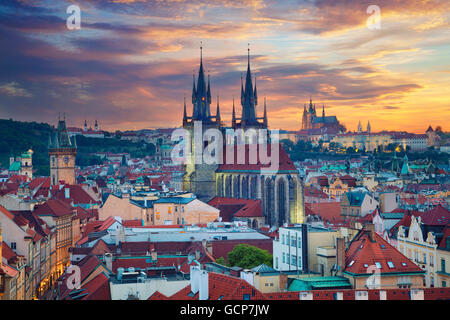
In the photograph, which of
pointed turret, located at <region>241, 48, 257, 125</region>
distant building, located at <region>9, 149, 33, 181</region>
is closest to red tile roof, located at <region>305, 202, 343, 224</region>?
pointed turret, located at <region>241, 48, 257, 125</region>

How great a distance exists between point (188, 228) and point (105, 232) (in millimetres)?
6622

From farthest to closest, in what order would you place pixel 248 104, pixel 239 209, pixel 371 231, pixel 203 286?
pixel 248 104, pixel 239 209, pixel 371 231, pixel 203 286

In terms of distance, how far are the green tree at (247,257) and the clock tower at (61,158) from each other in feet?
219

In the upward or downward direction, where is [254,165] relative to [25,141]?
downward

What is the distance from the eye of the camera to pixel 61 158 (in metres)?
100

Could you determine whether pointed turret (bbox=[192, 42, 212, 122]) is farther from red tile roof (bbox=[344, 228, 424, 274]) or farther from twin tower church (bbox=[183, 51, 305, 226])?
red tile roof (bbox=[344, 228, 424, 274])

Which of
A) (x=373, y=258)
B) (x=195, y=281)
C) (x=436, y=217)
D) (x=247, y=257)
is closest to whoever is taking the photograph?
(x=195, y=281)

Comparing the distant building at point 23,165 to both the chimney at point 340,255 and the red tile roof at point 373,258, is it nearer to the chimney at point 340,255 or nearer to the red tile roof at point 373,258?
the red tile roof at point 373,258

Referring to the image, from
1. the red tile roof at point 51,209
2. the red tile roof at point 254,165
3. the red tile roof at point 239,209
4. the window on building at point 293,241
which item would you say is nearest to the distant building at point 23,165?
the red tile roof at point 254,165

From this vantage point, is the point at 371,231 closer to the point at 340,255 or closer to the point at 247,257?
the point at 340,255

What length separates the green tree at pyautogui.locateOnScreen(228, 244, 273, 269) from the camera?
3575 centimetres

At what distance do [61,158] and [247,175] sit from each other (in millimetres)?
37065

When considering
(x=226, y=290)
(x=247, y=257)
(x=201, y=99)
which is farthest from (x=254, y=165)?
(x=226, y=290)
